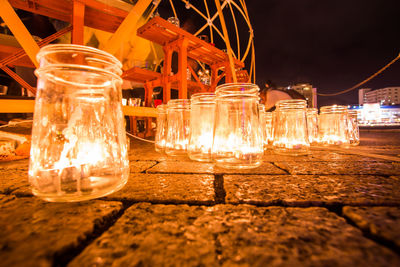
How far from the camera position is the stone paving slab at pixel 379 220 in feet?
0.92

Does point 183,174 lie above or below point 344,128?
below

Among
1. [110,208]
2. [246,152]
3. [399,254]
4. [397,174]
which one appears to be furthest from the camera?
[246,152]

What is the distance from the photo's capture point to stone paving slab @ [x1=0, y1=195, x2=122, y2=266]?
25 centimetres

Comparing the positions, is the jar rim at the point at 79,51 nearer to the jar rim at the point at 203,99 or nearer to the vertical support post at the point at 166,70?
the jar rim at the point at 203,99

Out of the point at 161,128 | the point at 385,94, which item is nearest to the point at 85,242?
the point at 161,128

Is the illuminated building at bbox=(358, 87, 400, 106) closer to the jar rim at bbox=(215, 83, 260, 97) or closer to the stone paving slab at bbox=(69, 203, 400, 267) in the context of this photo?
the jar rim at bbox=(215, 83, 260, 97)

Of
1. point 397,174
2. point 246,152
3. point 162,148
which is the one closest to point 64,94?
point 246,152

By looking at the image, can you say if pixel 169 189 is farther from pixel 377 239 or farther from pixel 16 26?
pixel 16 26

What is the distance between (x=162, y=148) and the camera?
4.01 feet

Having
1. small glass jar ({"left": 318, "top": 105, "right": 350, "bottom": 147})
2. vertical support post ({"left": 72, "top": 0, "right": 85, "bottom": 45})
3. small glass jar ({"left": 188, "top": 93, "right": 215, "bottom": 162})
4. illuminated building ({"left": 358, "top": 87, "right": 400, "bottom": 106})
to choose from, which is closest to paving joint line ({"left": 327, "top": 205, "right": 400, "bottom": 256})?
small glass jar ({"left": 188, "top": 93, "right": 215, "bottom": 162})

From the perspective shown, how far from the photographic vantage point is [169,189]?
512 mm

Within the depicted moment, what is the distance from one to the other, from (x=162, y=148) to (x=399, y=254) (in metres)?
1.12

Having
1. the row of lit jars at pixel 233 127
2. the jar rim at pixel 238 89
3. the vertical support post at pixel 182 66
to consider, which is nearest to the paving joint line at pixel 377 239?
the row of lit jars at pixel 233 127

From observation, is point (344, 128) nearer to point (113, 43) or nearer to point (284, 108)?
point (284, 108)
